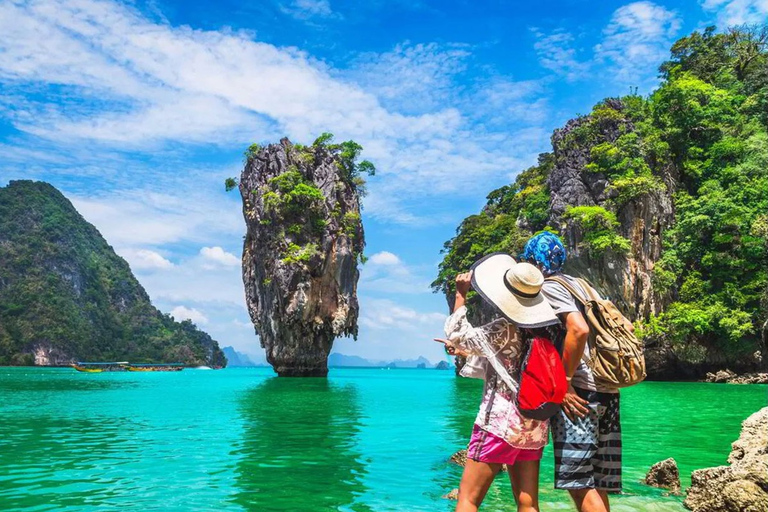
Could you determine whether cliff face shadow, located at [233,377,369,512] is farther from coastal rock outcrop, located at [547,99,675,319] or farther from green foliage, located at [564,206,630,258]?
coastal rock outcrop, located at [547,99,675,319]

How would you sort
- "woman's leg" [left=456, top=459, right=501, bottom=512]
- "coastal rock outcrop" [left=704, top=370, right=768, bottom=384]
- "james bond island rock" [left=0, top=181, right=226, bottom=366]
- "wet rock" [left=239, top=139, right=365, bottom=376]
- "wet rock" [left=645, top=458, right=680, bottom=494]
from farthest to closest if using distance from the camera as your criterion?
"james bond island rock" [left=0, top=181, right=226, bottom=366] < "wet rock" [left=239, top=139, right=365, bottom=376] < "coastal rock outcrop" [left=704, top=370, right=768, bottom=384] < "wet rock" [left=645, top=458, right=680, bottom=494] < "woman's leg" [left=456, top=459, right=501, bottom=512]

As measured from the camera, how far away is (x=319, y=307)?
39.6 meters

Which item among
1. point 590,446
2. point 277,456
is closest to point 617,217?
point 277,456

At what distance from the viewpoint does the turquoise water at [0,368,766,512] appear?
5.89 meters

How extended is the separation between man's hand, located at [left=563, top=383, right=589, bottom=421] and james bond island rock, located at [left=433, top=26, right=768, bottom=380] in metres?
28.8

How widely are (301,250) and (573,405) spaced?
36.2m

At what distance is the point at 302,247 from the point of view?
38.9 metres

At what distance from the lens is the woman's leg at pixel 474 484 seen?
2.73 metres

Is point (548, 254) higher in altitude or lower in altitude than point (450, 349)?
higher

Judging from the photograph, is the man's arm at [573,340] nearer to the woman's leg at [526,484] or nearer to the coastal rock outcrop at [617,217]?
the woman's leg at [526,484]

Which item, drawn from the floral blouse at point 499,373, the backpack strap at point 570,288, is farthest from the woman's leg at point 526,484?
the backpack strap at point 570,288

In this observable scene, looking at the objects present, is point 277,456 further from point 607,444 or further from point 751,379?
point 751,379

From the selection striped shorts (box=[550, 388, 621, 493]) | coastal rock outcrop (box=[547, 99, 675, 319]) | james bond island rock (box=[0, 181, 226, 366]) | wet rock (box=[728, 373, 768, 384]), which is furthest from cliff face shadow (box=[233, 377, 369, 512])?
james bond island rock (box=[0, 181, 226, 366])

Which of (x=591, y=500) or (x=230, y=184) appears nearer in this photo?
(x=591, y=500)
